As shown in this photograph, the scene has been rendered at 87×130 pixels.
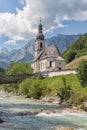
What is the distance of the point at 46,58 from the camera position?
12775cm

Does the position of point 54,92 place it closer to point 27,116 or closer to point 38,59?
point 27,116

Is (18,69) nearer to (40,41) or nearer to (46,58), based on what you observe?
(46,58)

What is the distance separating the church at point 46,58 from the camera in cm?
12344

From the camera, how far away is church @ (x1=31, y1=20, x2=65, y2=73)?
123438 mm

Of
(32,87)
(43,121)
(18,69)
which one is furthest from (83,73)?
(18,69)

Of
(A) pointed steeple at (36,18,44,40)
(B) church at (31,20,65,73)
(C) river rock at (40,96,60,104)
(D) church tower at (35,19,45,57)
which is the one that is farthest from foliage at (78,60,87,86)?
(A) pointed steeple at (36,18,44,40)

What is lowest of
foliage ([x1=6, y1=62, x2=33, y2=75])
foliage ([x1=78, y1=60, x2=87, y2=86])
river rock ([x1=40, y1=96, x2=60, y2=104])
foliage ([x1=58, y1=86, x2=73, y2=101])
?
river rock ([x1=40, y1=96, x2=60, y2=104])

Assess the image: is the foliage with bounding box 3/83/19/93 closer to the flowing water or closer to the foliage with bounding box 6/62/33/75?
the foliage with bounding box 6/62/33/75

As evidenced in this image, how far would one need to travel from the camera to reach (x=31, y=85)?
8650 cm

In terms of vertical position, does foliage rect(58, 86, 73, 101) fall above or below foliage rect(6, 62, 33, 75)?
below

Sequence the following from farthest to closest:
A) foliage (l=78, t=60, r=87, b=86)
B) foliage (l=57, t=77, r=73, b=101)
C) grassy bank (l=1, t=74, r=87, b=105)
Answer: foliage (l=78, t=60, r=87, b=86)
grassy bank (l=1, t=74, r=87, b=105)
foliage (l=57, t=77, r=73, b=101)

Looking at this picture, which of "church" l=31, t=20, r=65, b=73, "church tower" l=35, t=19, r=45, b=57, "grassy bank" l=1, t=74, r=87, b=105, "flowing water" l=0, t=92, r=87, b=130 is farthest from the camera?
"church tower" l=35, t=19, r=45, b=57

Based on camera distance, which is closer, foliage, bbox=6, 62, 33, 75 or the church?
the church

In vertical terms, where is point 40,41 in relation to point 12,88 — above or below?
above
